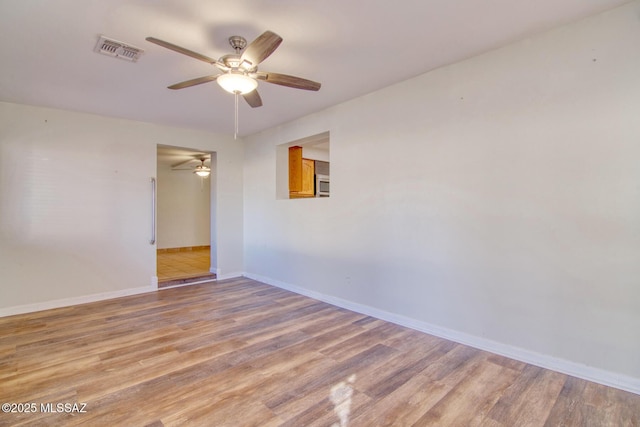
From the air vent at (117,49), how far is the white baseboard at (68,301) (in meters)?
3.22

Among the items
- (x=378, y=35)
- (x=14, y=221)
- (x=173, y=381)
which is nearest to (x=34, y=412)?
(x=173, y=381)

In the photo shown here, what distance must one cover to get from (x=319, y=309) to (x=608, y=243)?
9.05 ft

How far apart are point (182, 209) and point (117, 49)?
6461 mm

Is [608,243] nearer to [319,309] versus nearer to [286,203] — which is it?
[319,309]

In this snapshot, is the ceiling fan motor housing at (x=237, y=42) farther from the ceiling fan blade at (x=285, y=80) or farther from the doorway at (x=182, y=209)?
the doorway at (x=182, y=209)

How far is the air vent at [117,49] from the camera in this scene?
232cm

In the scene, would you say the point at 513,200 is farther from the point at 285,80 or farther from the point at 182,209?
the point at 182,209

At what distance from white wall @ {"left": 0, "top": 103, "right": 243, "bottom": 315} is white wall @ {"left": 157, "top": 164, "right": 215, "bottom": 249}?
3.77 m

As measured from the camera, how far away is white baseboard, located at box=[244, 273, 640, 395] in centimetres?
203

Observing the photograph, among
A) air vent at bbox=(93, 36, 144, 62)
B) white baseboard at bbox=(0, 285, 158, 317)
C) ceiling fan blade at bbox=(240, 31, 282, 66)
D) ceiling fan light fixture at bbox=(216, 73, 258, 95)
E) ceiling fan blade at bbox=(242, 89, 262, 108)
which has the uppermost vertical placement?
air vent at bbox=(93, 36, 144, 62)

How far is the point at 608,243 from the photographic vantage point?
206cm

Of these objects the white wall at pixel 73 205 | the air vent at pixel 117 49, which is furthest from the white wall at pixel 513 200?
the white wall at pixel 73 205

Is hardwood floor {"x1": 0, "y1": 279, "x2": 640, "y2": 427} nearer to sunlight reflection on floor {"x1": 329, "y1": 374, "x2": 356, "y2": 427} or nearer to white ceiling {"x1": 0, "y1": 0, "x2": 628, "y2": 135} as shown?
sunlight reflection on floor {"x1": 329, "y1": 374, "x2": 356, "y2": 427}

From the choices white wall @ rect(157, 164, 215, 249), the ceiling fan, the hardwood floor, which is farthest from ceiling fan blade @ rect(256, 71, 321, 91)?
white wall @ rect(157, 164, 215, 249)
